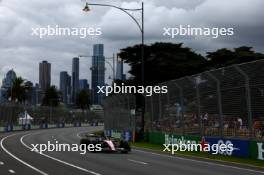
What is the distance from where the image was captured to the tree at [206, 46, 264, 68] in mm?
77562

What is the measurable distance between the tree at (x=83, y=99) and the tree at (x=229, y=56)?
98.7 metres

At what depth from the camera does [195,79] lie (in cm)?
3147

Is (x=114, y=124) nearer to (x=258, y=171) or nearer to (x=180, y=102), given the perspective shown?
(x=180, y=102)

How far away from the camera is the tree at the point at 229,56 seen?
77.6m

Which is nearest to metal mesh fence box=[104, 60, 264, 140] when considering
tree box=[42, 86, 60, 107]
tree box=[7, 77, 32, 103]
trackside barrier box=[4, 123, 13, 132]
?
trackside barrier box=[4, 123, 13, 132]

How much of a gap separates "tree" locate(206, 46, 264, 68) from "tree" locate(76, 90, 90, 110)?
98.7 m

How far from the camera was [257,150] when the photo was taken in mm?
24062

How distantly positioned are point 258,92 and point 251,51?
193 ft

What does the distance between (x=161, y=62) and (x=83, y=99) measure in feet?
339

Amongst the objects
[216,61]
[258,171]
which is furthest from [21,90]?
[258,171]

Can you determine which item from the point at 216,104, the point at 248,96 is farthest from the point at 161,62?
the point at 248,96

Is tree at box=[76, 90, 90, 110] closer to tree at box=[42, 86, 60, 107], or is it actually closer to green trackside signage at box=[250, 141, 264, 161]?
tree at box=[42, 86, 60, 107]

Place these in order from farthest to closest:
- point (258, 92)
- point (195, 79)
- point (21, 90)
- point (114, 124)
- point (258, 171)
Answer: point (21, 90) → point (114, 124) → point (195, 79) → point (258, 92) → point (258, 171)

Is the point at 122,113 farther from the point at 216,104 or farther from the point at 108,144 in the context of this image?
the point at 216,104
